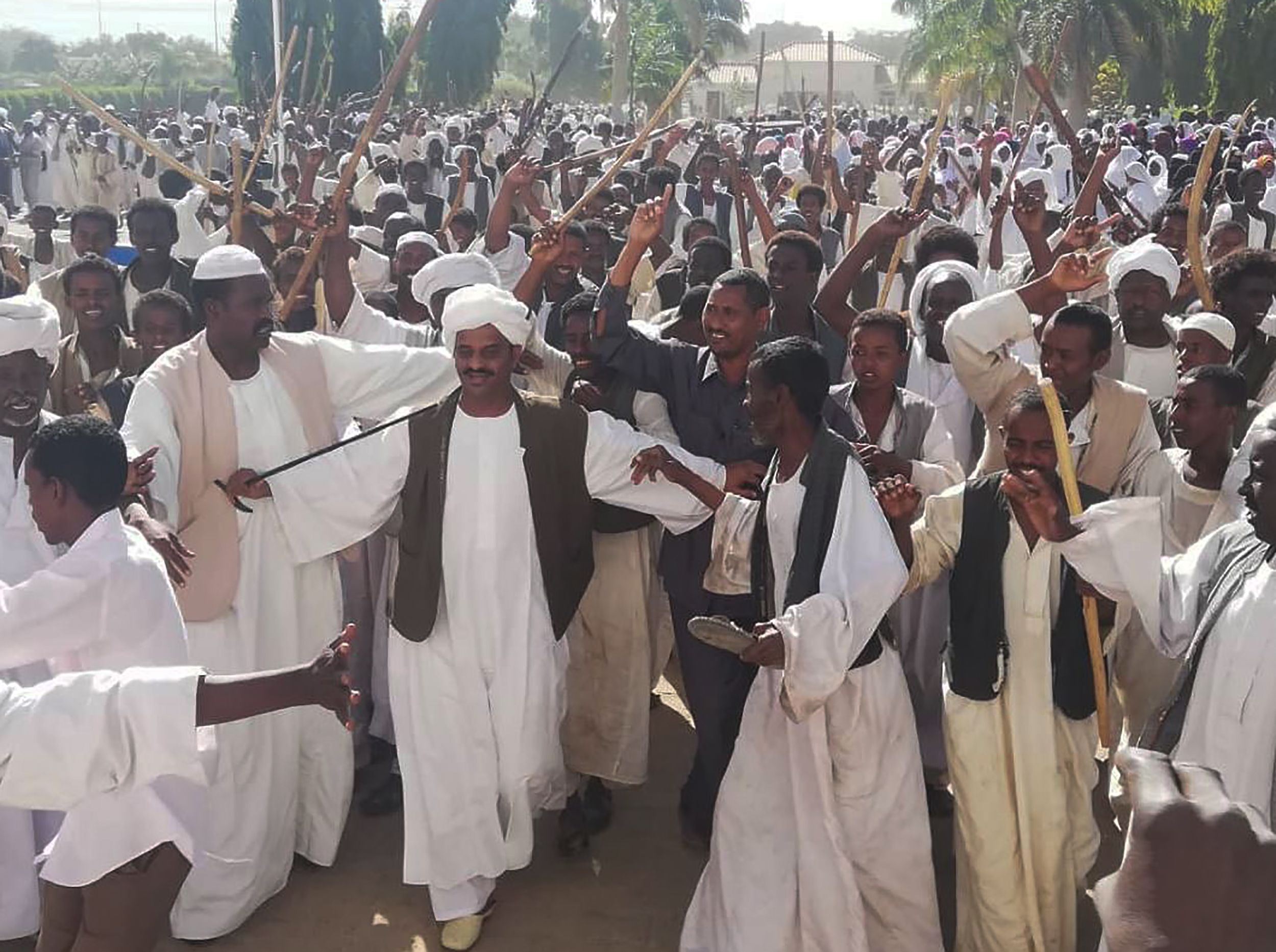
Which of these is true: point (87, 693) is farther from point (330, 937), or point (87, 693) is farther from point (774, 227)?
point (774, 227)

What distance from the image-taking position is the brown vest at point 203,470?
3842mm

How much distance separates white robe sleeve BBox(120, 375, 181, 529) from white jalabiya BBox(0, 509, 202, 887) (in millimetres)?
964

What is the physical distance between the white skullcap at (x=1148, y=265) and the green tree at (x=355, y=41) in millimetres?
30983

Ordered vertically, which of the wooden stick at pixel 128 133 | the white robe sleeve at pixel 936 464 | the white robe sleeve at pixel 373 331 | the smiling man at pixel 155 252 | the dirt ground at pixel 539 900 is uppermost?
the wooden stick at pixel 128 133

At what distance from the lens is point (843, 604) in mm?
3135

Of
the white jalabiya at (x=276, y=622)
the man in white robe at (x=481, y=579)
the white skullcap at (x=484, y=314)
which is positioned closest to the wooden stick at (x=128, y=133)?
the white jalabiya at (x=276, y=622)

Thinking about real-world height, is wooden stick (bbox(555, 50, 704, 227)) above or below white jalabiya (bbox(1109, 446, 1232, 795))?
above

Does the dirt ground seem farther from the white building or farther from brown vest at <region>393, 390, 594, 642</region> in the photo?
the white building

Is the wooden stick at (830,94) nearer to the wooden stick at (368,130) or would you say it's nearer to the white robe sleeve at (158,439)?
the wooden stick at (368,130)

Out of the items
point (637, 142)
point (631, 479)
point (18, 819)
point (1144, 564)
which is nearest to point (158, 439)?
point (18, 819)

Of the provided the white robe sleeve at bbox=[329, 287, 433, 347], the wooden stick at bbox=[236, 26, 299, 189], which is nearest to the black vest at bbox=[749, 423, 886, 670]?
the white robe sleeve at bbox=[329, 287, 433, 347]

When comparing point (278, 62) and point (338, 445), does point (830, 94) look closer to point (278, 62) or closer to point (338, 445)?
point (278, 62)

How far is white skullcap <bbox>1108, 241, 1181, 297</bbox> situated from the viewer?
15.6 ft

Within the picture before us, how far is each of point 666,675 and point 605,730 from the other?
1333 millimetres
